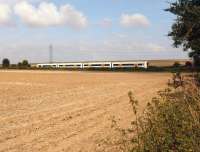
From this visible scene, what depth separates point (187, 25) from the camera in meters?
34.0

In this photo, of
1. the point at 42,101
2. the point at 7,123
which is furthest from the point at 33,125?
the point at 42,101

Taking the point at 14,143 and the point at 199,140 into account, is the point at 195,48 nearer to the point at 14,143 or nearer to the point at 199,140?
the point at 14,143

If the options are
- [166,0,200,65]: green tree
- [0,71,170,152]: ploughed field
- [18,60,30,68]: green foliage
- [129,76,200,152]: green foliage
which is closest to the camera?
[129,76,200,152]: green foliage

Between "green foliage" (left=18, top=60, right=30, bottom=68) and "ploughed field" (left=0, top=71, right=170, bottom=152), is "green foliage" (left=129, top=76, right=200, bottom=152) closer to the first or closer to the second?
"ploughed field" (left=0, top=71, right=170, bottom=152)

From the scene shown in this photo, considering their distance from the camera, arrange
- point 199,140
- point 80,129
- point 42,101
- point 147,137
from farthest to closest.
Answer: point 42,101
point 80,129
point 147,137
point 199,140

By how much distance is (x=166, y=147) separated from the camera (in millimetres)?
8953

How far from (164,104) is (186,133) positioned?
148cm

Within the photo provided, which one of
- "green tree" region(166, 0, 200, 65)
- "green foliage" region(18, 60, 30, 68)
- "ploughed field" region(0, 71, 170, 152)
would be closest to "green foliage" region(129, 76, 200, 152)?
"ploughed field" region(0, 71, 170, 152)

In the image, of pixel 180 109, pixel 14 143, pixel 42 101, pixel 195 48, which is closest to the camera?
pixel 180 109

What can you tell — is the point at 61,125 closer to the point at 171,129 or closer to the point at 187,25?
the point at 171,129

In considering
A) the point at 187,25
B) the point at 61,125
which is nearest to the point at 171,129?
the point at 61,125

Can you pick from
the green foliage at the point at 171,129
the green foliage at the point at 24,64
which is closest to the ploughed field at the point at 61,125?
the green foliage at the point at 171,129

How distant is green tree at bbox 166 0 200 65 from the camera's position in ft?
107

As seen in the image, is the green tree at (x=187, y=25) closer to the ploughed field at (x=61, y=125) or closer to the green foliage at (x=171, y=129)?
the ploughed field at (x=61, y=125)
